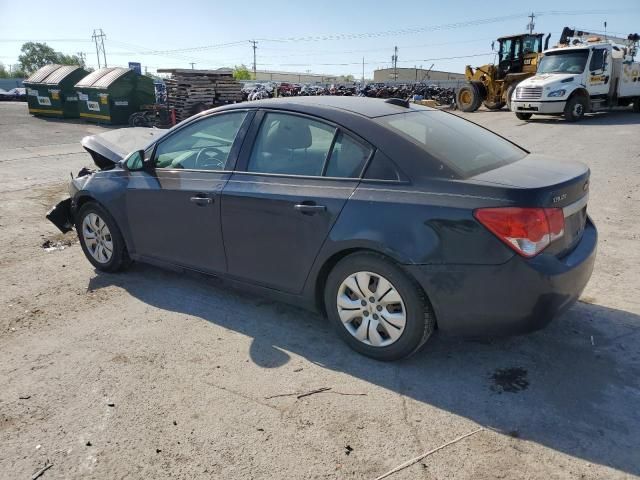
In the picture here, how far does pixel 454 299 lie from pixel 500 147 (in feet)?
4.66

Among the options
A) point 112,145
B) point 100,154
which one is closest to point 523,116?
point 112,145

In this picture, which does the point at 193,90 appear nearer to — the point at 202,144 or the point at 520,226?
the point at 202,144

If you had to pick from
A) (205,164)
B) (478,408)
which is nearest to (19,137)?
(205,164)

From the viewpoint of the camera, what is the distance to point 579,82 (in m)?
17.2

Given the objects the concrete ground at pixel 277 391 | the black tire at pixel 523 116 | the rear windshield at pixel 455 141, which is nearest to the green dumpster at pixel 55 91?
the black tire at pixel 523 116

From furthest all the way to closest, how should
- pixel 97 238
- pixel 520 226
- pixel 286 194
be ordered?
pixel 97 238, pixel 286 194, pixel 520 226

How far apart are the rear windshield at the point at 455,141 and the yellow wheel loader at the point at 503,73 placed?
19.2m

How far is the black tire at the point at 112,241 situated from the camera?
4.54 meters

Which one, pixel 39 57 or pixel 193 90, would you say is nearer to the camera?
pixel 193 90

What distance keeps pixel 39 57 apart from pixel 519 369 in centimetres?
14384

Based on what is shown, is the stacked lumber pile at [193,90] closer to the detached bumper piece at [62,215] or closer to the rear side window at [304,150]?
the detached bumper piece at [62,215]

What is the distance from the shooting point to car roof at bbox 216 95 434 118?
3.46 metres

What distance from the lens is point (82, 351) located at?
11.3ft

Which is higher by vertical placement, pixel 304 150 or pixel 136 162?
pixel 304 150
